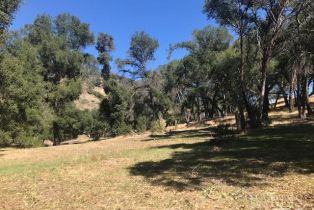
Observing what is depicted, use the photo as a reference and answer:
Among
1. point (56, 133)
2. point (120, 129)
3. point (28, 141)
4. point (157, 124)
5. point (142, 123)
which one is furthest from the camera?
point (142, 123)

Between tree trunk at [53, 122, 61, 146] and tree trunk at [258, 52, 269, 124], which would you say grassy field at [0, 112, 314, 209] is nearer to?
tree trunk at [258, 52, 269, 124]

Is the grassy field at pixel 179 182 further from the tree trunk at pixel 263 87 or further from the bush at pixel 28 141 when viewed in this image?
the bush at pixel 28 141

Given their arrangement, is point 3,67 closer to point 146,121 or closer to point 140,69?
point 146,121

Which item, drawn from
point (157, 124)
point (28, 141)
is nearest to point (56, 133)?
point (28, 141)

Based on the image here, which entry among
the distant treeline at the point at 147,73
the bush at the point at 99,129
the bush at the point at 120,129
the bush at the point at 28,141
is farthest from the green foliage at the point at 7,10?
the bush at the point at 99,129

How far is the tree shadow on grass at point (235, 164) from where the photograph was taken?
458 inches

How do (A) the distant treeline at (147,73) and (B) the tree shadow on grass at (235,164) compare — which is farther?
(A) the distant treeline at (147,73)

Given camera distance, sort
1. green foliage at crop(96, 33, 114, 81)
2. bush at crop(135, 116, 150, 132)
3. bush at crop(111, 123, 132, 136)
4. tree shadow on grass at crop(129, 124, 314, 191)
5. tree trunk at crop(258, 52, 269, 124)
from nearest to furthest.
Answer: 1. tree shadow on grass at crop(129, 124, 314, 191)
2. tree trunk at crop(258, 52, 269, 124)
3. bush at crop(135, 116, 150, 132)
4. bush at crop(111, 123, 132, 136)
5. green foliage at crop(96, 33, 114, 81)

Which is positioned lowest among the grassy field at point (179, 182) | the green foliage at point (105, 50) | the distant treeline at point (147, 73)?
the grassy field at point (179, 182)

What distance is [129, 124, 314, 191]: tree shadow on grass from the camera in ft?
38.2

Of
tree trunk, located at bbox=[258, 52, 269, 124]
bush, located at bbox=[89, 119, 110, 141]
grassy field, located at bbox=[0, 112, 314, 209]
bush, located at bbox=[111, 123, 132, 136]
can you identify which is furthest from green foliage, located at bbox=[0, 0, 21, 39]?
bush, located at bbox=[89, 119, 110, 141]

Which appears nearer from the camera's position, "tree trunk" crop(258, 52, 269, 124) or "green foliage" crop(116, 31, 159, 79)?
"tree trunk" crop(258, 52, 269, 124)

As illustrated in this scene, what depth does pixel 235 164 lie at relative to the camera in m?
13.8

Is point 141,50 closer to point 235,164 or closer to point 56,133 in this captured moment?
point 56,133
